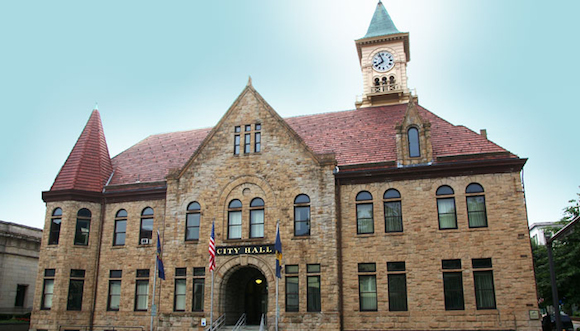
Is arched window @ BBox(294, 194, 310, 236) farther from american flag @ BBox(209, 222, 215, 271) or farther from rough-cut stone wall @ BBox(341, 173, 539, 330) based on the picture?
american flag @ BBox(209, 222, 215, 271)

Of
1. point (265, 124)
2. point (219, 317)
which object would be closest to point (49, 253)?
→ point (219, 317)

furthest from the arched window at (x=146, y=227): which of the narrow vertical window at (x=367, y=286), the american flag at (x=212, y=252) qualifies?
the narrow vertical window at (x=367, y=286)

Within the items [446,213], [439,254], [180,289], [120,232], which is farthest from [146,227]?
[446,213]

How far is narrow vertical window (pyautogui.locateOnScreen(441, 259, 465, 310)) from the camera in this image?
2381 cm

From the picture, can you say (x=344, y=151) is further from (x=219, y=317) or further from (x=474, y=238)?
(x=219, y=317)

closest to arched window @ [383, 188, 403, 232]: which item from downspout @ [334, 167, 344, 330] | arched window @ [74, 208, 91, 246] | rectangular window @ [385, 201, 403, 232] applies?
rectangular window @ [385, 201, 403, 232]

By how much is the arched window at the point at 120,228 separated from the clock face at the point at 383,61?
71.4 ft

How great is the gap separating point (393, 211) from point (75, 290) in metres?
18.0

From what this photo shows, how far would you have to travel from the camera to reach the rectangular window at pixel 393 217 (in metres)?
25.5

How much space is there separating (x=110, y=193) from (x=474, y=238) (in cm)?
2026

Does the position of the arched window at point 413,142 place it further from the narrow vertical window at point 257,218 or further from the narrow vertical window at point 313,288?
the narrow vertical window at point 257,218

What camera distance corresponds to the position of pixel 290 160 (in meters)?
27.4

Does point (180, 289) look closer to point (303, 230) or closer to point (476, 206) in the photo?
point (303, 230)

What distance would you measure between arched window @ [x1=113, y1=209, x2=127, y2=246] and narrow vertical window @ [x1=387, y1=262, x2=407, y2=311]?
49.9 ft
